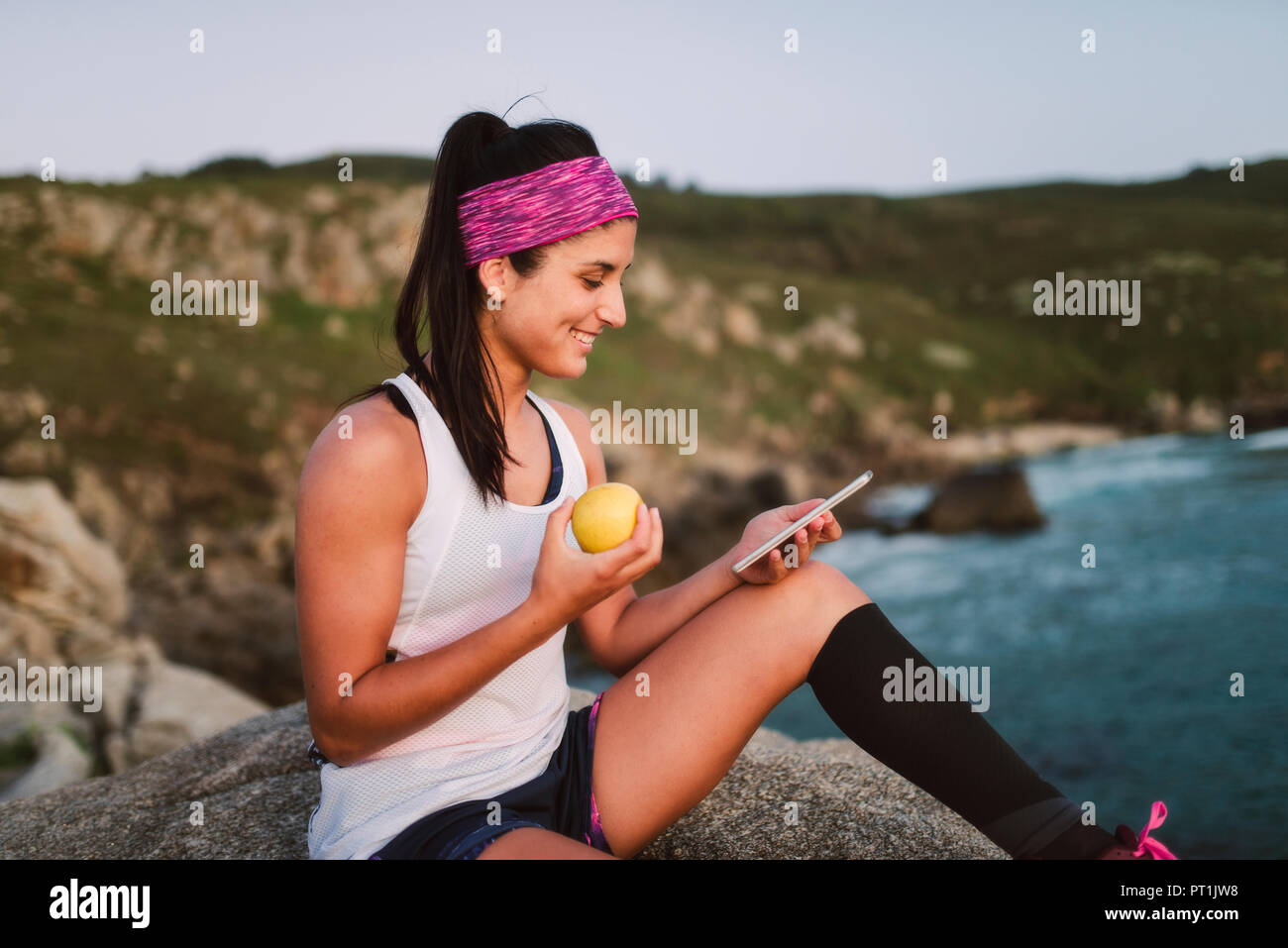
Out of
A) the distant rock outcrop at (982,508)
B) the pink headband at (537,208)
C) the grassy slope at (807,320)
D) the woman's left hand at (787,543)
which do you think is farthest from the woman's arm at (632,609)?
the distant rock outcrop at (982,508)

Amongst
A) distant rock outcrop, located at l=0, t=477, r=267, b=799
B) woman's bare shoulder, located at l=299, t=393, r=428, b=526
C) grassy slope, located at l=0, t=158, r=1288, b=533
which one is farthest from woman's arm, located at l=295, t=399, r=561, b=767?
grassy slope, located at l=0, t=158, r=1288, b=533

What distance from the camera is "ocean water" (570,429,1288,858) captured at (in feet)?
44.0

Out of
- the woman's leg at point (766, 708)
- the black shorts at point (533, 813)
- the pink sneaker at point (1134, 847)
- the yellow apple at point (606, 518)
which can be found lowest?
the pink sneaker at point (1134, 847)

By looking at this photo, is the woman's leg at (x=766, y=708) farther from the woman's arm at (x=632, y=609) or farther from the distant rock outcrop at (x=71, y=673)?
the distant rock outcrop at (x=71, y=673)

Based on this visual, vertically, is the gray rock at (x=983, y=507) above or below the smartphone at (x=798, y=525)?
below

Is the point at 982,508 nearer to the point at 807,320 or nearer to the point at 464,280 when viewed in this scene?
the point at 807,320

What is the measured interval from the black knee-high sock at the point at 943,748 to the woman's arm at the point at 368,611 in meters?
1.01

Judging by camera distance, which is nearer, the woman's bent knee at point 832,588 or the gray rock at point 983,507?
the woman's bent knee at point 832,588

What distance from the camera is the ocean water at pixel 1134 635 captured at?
1340 centimetres

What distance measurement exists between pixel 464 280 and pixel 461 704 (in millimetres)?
1359

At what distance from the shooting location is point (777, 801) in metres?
4.11
